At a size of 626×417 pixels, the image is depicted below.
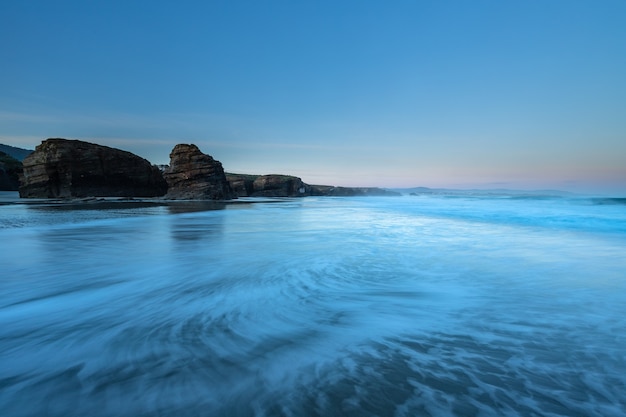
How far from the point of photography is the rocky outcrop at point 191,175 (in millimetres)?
42031

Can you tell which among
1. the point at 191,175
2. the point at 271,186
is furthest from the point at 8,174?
the point at 271,186

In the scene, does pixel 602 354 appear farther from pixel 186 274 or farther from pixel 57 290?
pixel 57 290

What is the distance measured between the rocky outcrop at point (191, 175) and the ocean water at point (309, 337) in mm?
37686

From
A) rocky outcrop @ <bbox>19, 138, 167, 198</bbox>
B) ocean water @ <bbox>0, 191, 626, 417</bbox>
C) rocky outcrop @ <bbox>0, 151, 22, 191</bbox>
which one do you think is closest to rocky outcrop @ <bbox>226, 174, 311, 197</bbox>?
rocky outcrop @ <bbox>19, 138, 167, 198</bbox>

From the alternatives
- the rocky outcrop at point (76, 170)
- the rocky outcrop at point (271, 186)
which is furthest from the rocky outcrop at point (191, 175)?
the rocky outcrop at point (271, 186)

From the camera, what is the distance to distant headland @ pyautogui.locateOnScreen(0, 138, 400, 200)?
37.5 m

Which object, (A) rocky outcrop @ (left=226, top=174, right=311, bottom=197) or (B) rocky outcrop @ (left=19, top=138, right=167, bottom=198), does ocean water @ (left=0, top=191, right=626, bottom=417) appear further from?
(A) rocky outcrop @ (left=226, top=174, right=311, bottom=197)

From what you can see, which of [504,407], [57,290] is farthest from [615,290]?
[57,290]

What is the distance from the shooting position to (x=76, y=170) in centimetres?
3844

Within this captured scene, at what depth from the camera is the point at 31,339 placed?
107 inches

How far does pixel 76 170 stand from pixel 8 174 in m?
19.5

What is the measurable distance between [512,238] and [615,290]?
632 centimetres

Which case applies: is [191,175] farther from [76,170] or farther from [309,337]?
[309,337]

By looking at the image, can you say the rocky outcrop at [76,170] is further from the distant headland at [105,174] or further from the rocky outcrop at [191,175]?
the rocky outcrop at [191,175]
